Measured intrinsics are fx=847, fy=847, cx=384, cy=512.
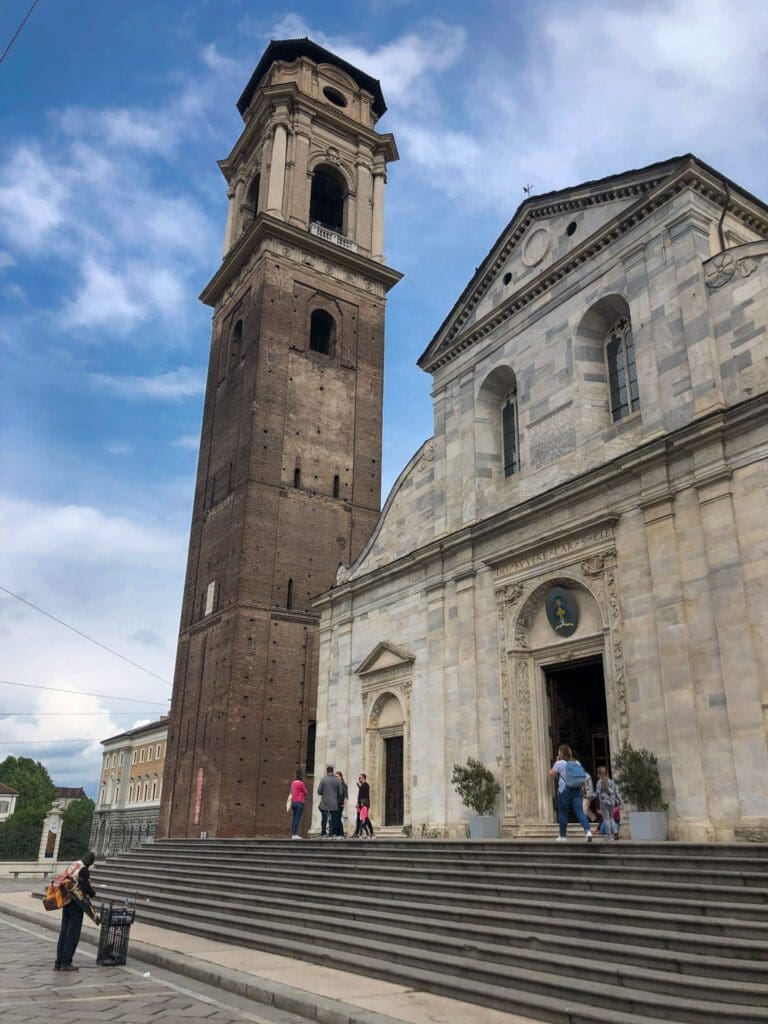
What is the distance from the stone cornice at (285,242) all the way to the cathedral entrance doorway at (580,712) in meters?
25.3

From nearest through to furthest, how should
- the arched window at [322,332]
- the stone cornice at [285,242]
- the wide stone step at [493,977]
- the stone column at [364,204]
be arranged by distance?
the wide stone step at [493,977] < the stone cornice at [285,242] < the arched window at [322,332] < the stone column at [364,204]

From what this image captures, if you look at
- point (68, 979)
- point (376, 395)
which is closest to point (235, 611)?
point (376, 395)

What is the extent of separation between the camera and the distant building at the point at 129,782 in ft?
206

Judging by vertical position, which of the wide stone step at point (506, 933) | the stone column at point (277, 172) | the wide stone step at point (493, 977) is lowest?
the wide stone step at point (493, 977)

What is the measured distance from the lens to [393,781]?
70.9 feet

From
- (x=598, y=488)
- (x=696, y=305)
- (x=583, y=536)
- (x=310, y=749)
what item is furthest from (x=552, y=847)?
(x=310, y=749)

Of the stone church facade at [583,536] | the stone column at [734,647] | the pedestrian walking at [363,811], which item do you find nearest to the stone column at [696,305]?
the stone church facade at [583,536]

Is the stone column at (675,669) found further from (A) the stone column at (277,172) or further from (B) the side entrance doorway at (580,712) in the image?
(A) the stone column at (277,172)

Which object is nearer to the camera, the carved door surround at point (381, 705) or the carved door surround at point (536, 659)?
the carved door surround at point (536, 659)

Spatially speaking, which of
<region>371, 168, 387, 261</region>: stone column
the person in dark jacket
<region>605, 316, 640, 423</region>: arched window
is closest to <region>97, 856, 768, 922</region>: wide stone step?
the person in dark jacket

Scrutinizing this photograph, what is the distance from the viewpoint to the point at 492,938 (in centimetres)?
1017

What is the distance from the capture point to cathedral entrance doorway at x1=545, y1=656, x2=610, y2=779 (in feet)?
58.9

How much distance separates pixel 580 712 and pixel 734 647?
5.35 meters

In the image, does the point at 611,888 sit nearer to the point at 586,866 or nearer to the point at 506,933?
the point at 586,866
